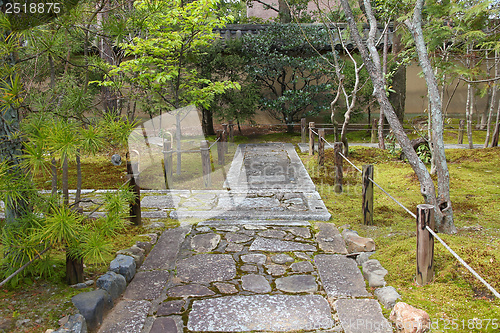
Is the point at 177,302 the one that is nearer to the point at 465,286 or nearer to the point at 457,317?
the point at 457,317

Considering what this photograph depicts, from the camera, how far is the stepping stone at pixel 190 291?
11.1 ft

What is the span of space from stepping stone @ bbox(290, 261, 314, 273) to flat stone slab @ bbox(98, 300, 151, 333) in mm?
1475

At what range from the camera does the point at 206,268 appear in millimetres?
3865

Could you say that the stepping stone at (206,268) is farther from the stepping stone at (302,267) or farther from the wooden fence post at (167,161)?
the wooden fence post at (167,161)

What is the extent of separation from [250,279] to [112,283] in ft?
4.14

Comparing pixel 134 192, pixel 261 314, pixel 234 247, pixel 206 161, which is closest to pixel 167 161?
pixel 206 161

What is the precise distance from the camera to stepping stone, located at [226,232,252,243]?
4.56 meters

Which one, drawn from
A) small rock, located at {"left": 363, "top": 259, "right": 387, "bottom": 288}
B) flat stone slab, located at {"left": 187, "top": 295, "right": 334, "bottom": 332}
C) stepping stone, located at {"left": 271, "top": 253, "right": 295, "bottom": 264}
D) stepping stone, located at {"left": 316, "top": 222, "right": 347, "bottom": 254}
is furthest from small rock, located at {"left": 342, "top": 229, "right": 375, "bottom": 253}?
flat stone slab, located at {"left": 187, "top": 295, "right": 334, "bottom": 332}

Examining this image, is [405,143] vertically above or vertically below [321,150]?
above

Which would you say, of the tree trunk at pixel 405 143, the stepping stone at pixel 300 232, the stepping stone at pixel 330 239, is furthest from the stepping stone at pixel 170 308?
the tree trunk at pixel 405 143

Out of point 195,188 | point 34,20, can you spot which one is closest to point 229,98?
point 195,188

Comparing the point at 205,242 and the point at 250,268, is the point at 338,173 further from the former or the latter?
the point at 250,268

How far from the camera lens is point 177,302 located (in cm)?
325

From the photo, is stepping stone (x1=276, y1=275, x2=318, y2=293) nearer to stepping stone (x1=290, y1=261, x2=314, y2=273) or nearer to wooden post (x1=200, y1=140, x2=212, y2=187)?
stepping stone (x1=290, y1=261, x2=314, y2=273)
